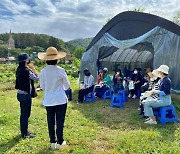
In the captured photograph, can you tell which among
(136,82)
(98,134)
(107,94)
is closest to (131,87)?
(136,82)

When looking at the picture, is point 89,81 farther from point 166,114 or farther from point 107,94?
point 166,114

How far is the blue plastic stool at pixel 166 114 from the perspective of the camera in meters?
5.65

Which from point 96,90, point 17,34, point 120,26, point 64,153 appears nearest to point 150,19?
point 120,26

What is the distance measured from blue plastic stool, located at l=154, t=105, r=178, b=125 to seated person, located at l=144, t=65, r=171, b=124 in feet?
0.52

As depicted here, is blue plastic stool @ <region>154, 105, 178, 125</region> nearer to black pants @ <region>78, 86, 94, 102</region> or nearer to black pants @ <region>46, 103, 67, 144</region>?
black pants @ <region>46, 103, 67, 144</region>

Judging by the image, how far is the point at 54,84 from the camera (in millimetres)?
3957

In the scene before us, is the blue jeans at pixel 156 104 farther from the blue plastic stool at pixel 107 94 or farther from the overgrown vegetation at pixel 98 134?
the blue plastic stool at pixel 107 94

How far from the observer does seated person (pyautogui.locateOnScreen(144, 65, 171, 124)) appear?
5477 millimetres

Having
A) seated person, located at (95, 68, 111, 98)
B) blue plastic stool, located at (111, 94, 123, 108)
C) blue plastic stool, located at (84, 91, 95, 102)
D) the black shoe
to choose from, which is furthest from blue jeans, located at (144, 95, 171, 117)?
seated person, located at (95, 68, 111, 98)

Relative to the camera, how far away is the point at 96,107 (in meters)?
7.79

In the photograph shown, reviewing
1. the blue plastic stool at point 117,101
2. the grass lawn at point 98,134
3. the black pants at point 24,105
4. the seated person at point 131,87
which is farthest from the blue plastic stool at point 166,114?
the black pants at point 24,105

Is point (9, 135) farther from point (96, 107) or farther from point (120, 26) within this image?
point (120, 26)

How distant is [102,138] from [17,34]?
82.2m

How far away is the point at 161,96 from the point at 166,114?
1.75ft
